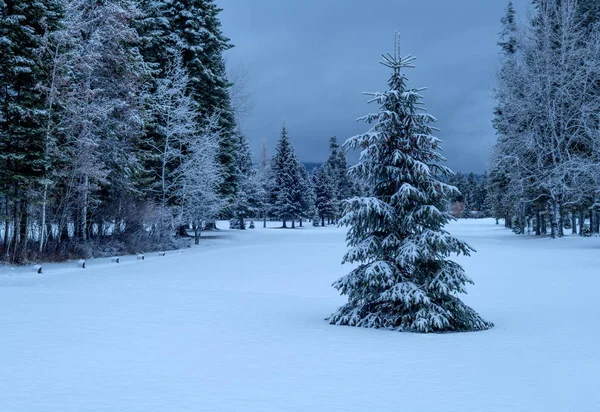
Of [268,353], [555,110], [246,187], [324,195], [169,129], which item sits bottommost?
[268,353]

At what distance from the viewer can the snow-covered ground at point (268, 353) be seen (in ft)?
17.8

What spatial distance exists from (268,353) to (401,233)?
3834 mm

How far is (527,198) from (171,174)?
26.2 m

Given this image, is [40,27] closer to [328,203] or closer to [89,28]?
[89,28]

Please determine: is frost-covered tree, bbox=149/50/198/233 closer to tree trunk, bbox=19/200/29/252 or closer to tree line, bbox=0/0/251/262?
tree line, bbox=0/0/251/262

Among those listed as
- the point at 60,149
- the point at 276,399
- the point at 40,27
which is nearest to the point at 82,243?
the point at 60,149

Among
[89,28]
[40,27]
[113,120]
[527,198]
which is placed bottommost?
[527,198]

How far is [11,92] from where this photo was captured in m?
18.9

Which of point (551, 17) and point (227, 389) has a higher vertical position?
point (551, 17)

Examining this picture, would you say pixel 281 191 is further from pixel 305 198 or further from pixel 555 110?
pixel 555 110

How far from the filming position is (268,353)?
24.7 ft

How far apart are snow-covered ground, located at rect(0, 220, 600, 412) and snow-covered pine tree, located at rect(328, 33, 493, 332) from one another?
575 millimetres

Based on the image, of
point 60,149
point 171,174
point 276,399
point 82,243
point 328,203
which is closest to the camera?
point 276,399

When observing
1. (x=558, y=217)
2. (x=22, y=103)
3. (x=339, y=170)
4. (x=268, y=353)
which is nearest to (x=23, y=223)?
(x=22, y=103)
